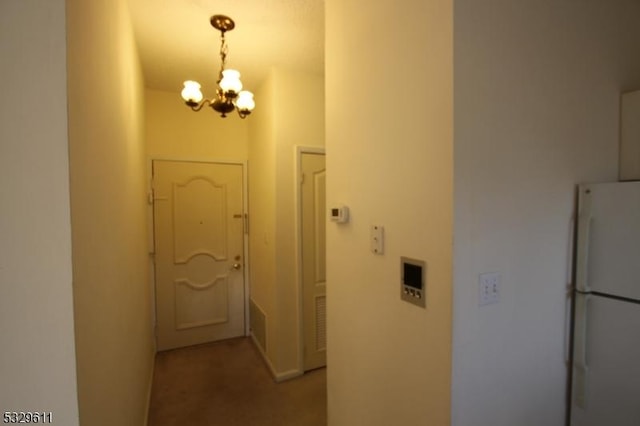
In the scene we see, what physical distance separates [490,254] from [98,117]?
1479mm

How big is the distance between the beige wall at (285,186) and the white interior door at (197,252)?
0.81 meters

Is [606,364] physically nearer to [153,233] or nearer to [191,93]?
[191,93]

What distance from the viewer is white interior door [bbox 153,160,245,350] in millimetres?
3293

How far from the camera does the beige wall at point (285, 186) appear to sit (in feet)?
8.98

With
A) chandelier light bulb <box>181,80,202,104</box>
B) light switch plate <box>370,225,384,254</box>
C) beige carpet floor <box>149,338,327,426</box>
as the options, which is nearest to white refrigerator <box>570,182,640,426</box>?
light switch plate <box>370,225,384,254</box>

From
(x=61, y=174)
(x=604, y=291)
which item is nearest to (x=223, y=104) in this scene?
(x=61, y=174)

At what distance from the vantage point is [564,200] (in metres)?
1.39

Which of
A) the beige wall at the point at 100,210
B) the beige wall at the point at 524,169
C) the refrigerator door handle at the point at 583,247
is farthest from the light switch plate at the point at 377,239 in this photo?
the beige wall at the point at 100,210

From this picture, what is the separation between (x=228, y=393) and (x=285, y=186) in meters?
1.82

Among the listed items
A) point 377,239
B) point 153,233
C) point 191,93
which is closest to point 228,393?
point 153,233

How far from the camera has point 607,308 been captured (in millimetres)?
Answer: 1354

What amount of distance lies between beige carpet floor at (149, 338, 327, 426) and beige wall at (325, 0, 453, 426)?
0.75m

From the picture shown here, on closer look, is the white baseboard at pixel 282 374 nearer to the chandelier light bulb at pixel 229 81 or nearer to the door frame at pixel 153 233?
the door frame at pixel 153 233

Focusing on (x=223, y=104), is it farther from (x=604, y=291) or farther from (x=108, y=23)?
(x=604, y=291)
